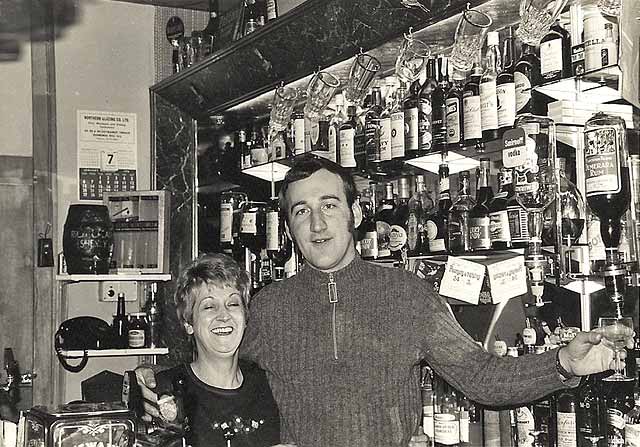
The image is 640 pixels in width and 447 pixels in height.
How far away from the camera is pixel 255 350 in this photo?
291cm

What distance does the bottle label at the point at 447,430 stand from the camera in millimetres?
3201

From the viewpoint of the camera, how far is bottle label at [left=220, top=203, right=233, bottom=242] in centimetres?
493

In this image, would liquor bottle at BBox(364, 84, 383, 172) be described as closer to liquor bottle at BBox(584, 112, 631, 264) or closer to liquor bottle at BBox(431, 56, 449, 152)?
liquor bottle at BBox(431, 56, 449, 152)

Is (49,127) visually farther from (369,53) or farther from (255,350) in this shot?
(255,350)

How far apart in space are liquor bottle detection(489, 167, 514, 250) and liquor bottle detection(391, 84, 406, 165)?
43 cm

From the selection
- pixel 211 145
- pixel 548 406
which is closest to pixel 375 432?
pixel 548 406

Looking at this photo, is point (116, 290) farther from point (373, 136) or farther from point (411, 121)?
point (411, 121)

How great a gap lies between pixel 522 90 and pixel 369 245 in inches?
40.9

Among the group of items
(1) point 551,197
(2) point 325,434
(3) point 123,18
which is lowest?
(2) point 325,434

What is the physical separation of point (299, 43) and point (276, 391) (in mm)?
1701

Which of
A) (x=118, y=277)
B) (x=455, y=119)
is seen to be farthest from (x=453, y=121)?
(x=118, y=277)

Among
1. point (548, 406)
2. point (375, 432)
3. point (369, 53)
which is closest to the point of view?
point (375, 432)

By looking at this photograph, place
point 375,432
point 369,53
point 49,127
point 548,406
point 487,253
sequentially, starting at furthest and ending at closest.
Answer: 1. point 49,127
2. point 369,53
3. point 487,253
4. point 548,406
5. point 375,432

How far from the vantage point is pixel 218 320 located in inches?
106
